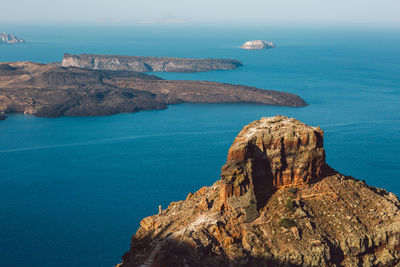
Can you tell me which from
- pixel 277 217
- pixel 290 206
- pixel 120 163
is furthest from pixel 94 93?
pixel 277 217

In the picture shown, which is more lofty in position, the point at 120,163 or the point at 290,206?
the point at 290,206

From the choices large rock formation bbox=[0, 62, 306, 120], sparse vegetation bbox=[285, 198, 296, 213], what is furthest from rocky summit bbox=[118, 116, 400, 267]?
large rock formation bbox=[0, 62, 306, 120]

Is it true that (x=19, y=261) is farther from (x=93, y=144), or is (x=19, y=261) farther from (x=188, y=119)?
(x=188, y=119)

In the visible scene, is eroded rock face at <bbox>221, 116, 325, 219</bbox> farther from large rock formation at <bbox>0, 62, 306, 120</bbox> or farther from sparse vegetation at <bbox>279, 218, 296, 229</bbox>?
large rock formation at <bbox>0, 62, 306, 120</bbox>

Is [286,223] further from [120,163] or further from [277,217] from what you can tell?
[120,163]

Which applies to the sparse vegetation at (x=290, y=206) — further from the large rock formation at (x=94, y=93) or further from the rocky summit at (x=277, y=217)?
the large rock formation at (x=94, y=93)

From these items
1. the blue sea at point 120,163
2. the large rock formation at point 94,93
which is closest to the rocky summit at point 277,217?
the blue sea at point 120,163

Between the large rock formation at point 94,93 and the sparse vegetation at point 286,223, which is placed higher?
the sparse vegetation at point 286,223
